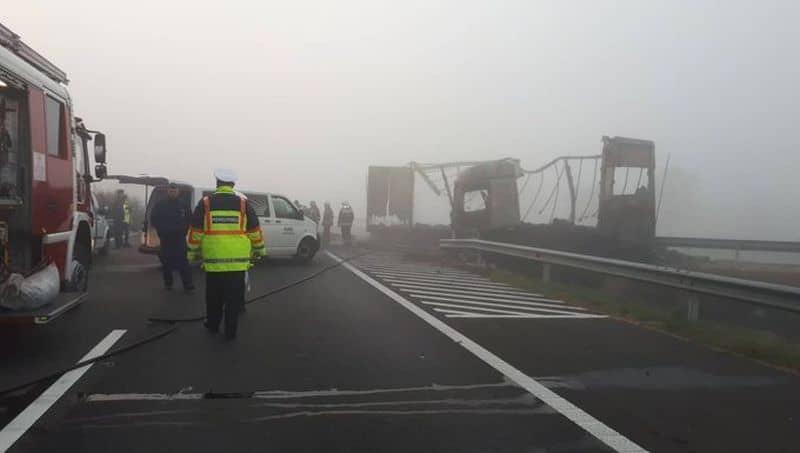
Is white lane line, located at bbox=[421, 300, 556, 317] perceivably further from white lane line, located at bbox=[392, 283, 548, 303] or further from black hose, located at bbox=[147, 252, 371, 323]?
black hose, located at bbox=[147, 252, 371, 323]

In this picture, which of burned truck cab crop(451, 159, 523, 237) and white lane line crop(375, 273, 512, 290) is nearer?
white lane line crop(375, 273, 512, 290)

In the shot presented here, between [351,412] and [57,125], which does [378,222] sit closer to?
[57,125]

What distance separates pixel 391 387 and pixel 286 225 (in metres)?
11.9

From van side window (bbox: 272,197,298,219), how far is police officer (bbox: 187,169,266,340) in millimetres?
Result: 9548

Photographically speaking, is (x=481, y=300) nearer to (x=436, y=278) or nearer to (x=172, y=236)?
(x=436, y=278)

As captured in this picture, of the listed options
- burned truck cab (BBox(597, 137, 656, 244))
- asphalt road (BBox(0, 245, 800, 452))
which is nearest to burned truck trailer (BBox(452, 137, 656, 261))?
burned truck cab (BBox(597, 137, 656, 244))

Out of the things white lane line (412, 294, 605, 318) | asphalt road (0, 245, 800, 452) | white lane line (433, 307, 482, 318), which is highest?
asphalt road (0, 245, 800, 452)

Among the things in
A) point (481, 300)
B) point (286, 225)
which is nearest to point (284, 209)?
point (286, 225)

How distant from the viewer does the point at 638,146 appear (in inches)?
714

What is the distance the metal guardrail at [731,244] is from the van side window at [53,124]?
52.0 feet

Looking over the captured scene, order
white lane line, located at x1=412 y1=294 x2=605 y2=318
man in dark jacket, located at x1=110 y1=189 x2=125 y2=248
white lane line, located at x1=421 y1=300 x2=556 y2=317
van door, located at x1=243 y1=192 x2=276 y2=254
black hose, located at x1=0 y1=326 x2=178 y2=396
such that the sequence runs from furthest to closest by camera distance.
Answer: man in dark jacket, located at x1=110 y1=189 x2=125 y2=248 → van door, located at x1=243 y1=192 x2=276 y2=254 → white lane line, located at x1=412 y1=294 x2=605 y2=318 → white lane line, located at x1=421 y1=300 x2=556 y2=317 → black hose, located at x1=0 y1=326 x2=178 y2=396

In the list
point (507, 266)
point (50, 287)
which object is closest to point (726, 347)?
point (50, 287)

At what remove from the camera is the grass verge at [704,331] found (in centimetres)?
736

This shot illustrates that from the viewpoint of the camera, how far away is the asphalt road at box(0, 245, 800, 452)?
4480 mm
